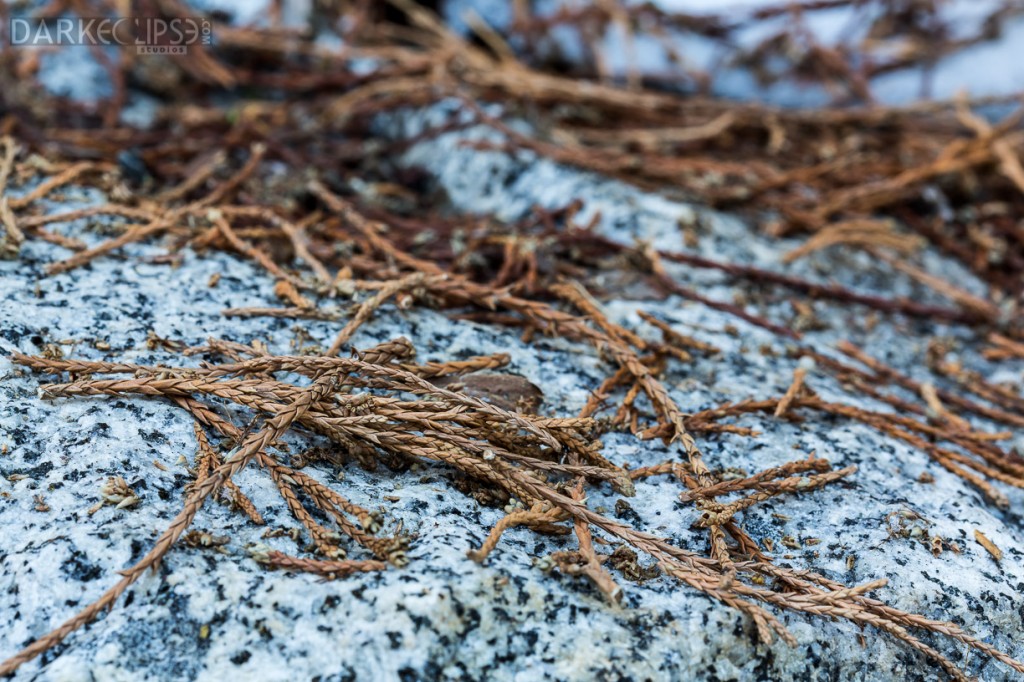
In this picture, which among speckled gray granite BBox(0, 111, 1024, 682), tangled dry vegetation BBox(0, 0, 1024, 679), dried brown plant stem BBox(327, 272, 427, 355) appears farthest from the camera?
dried brown plant stem BBox(327, 272, 427, 355)

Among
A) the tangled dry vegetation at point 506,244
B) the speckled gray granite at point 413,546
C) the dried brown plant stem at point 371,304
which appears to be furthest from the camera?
the dried brown plant stem at point 371,304

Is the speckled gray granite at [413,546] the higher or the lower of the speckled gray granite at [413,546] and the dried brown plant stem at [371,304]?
the lower

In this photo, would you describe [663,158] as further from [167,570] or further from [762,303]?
[167,570]

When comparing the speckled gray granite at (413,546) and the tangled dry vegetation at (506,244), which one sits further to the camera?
the tangled dry vegetation at (506,244)

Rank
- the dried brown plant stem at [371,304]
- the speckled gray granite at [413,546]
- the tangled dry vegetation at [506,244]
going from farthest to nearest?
the dried brown plant stem at [371,304]
the tangled dry vegetation at [506,244]
the speckled gray granite at [413,546]

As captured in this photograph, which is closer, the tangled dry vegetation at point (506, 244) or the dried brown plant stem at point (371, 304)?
the tangled dry vegetation at point (506, 244)

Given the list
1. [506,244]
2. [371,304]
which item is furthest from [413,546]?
[506,244]

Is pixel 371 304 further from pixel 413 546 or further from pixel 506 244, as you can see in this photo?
pixel 413 546
